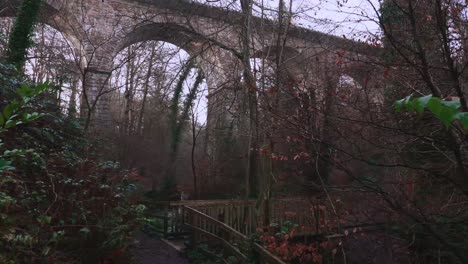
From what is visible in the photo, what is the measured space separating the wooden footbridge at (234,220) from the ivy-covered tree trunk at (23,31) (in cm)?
473

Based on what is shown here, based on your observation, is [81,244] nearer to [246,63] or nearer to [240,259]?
[240,259]

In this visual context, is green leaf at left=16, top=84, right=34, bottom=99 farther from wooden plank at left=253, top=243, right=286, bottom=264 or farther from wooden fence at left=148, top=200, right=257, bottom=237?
wooden fence at left=148, top=200, right=257, bottom=237

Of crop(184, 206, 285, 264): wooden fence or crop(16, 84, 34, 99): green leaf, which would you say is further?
crop(184, 206, 285, 264): wooden fence

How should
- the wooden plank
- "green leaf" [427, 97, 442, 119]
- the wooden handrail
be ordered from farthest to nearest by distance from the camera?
1. the wooden handrail
2. the wooden plank
3. "green leaf" [427, 97, 442, 119]

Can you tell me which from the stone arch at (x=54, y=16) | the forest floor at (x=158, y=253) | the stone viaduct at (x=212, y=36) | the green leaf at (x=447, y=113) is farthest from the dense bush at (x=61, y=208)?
the stone arch at (x=54, y=16)

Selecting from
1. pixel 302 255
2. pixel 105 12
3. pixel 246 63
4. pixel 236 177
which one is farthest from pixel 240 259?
pixel 105 12

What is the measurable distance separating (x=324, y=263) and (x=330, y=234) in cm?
48

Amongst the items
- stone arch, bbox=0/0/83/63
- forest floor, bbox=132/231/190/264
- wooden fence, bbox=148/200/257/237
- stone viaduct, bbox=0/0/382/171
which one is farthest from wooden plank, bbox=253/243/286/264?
stone arch, bbox=0/0/83/63

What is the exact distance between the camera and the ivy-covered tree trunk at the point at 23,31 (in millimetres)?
8500

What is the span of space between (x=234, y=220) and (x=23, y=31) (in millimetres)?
6191

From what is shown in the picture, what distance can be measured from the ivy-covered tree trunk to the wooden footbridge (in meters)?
4.73

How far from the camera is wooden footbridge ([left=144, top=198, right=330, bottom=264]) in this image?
6203 mm

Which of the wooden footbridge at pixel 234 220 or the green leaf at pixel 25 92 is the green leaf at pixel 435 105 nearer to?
the green leaf at pixel 25 92

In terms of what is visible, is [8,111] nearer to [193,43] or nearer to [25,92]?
[25,92]
